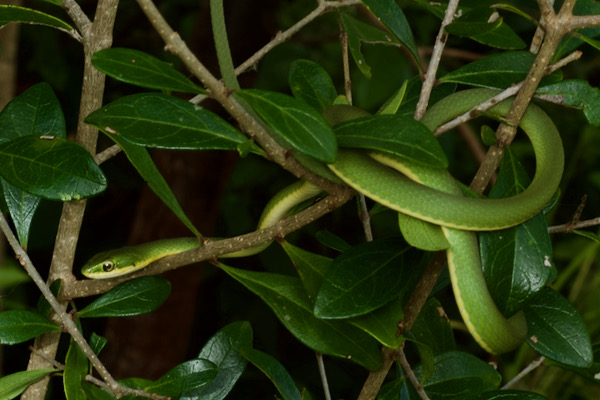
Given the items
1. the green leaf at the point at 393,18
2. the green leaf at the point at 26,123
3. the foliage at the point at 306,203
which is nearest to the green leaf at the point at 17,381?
the foliage at the point at 306,203

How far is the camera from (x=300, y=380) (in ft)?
13.9

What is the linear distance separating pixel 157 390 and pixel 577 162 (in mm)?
3518

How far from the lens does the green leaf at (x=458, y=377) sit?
72.1 inches

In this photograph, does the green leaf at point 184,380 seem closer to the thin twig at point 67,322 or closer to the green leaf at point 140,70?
the thin twig at point 67,322

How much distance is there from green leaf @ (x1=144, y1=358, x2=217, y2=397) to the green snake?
0.44 m

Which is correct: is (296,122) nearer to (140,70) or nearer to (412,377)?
(140,70)

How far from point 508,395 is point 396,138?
56 cm

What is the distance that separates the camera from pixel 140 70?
132 cm

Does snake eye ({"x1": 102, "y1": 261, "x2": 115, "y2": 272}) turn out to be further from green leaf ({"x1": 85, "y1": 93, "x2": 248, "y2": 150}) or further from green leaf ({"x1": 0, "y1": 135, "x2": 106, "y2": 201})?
green leaf ({"x1": 85, "y1": 93, "x2": 248, "y2": 150})

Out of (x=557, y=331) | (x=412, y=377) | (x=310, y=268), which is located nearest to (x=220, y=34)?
(x=310, y=268)

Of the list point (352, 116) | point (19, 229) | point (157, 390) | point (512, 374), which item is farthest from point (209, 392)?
point (512, 374)

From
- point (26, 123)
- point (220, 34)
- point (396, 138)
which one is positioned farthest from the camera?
point (26, 123)

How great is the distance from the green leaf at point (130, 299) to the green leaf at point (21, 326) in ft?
0.26

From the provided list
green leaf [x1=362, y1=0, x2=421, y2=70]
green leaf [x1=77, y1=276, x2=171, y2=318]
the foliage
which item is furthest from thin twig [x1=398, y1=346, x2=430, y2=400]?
green leaf [x1=362, y1=0, x2=421, y2=70]
